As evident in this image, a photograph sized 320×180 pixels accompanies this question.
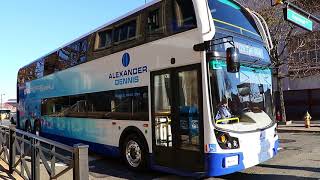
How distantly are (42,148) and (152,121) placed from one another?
2545mm

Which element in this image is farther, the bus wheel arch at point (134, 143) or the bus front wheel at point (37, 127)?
the bus front wheel at point (37, 127)

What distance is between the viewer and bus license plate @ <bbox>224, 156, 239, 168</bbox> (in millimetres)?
7186

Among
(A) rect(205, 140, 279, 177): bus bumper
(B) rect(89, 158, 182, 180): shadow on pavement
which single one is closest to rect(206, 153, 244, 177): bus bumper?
(A) rect(205, 140, 279, 177): bus bumper

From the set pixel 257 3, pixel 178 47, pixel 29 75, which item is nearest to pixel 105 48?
pixel 178 47

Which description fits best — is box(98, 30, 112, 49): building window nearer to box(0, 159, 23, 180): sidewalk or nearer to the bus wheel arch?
the bus wheel arch

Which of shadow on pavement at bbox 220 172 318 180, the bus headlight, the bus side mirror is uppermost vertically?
the bus side mirror

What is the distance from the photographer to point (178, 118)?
312 inches

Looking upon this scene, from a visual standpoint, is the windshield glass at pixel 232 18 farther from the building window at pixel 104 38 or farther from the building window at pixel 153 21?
the building window at pixel 104 38

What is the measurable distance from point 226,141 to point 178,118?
1156 millimetres

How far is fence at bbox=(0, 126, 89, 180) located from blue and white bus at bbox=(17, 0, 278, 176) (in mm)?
2434

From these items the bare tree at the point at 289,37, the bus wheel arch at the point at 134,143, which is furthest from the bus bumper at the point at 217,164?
the bare tree at the point at 289,37

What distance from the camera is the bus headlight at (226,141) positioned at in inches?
283

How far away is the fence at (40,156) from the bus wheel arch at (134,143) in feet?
8.02

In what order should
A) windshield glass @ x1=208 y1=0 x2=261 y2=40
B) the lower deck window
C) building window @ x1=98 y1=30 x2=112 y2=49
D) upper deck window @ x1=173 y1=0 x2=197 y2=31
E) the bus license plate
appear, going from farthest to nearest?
1. building window @ x1=98 y1=30 x2=112 y2=49
2. the lower deck window
3. windshield glass @ x1=208 y1=0 x2=261 y2=40
4. upper deck window @ x1=173 y1=0 x2=197 y2=31
5. the bus license plate
